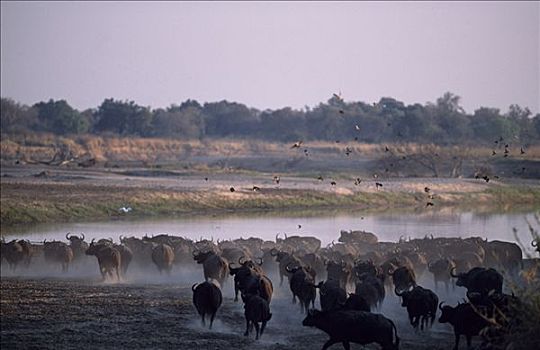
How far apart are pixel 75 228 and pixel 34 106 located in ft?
275

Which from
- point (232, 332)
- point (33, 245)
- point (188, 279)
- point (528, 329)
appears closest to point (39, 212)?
point (33, 245)

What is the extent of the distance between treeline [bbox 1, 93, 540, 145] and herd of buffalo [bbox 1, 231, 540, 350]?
143 ft

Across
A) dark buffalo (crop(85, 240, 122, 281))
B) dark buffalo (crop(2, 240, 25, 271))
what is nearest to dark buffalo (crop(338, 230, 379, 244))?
dark buffalo (crop(85, 240, 122, 281))

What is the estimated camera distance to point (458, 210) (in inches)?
1761

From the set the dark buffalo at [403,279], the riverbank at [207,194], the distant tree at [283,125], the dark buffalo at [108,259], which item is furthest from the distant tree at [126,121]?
the dark buffalo at [403,279]

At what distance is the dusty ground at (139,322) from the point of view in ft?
48.7

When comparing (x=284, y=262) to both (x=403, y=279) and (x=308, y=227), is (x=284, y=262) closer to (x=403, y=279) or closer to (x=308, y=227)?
(x=403, y=279)

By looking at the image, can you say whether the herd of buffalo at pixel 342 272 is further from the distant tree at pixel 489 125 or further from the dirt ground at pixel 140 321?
the distant tree at pixel 489 125

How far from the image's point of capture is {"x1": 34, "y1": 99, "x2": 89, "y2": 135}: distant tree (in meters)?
101

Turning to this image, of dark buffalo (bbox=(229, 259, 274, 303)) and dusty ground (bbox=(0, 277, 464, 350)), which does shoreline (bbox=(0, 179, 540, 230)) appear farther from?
dark buffalo (bbox=(229, 259, 274, 303))

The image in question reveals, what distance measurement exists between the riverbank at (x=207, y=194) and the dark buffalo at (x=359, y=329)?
21.3m

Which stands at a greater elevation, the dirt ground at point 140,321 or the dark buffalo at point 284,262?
the dark buffalo at point 284,262

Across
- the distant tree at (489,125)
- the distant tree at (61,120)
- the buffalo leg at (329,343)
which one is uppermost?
the distant tree at (61,120)

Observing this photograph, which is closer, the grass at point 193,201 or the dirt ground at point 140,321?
the dirt ground at point 140,321
